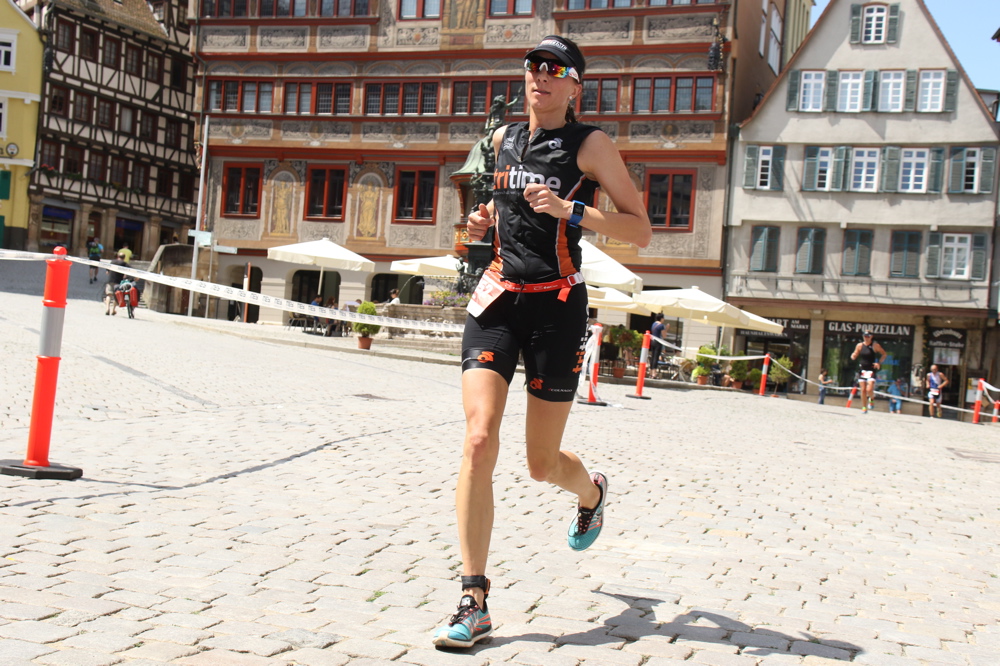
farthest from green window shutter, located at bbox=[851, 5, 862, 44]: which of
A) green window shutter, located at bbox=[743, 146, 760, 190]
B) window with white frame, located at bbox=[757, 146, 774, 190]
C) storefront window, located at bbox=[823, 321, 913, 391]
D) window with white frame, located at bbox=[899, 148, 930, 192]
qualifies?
storefront window, located at bbox=[823, 321, 913, 391]

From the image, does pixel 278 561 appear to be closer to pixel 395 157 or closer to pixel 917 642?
pixel 917 642

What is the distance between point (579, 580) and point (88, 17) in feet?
171

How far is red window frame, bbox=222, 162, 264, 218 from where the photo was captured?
42312 millimetres

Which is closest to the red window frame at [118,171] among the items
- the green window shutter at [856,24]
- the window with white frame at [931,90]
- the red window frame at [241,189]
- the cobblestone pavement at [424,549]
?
the red window frame at [241,189]

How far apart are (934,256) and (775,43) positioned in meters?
13.1

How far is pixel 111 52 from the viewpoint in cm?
5156

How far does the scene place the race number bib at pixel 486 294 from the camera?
393 cm

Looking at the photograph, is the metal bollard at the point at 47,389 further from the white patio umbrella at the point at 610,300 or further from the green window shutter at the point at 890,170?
the green window shutter at the point at 890,170

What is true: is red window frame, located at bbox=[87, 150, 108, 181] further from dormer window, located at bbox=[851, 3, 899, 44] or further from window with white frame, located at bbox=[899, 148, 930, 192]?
window with white frame, located at bbox=[899, 148, 930, 192]

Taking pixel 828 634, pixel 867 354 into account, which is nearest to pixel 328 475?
pixel 828 634

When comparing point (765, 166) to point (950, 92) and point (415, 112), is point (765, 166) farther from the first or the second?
point (415, 112)

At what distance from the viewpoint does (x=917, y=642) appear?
3.92 meters

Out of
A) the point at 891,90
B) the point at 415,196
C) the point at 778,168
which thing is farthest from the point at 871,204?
the point at 415,196

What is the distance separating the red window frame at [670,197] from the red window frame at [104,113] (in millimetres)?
28383
